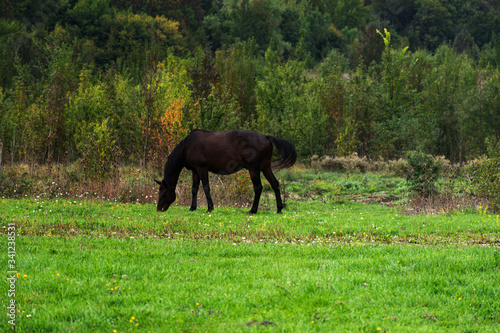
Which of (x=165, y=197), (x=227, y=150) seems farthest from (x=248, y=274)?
(x=165, y=197)

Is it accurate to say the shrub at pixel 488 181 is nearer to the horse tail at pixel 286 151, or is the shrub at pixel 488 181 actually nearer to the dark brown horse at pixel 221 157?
the horse tail at pixel 286 151

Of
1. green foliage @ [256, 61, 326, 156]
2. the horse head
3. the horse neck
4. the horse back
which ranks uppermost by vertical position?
green foliage @ [256, 61, 326, 156]

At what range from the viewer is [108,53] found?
56.7m

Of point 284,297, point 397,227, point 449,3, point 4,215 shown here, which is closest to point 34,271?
point 284,297

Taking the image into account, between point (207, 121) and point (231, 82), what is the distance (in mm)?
20363

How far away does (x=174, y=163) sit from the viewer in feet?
45.6

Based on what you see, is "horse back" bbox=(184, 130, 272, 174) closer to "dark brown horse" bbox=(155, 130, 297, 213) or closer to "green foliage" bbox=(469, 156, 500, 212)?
"dark brown horse" bbox=(155, 130, 297, 213)

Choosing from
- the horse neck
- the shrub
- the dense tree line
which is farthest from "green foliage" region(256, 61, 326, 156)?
the horse neck

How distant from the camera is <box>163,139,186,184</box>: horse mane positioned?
45.3 ft

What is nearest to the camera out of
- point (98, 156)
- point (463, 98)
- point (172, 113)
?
point (98, 156)

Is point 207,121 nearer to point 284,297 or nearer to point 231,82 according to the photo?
point 284,297

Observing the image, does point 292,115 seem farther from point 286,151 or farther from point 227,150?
point 227,150

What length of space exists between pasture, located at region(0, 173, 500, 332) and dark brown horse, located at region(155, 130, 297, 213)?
5.61 ft

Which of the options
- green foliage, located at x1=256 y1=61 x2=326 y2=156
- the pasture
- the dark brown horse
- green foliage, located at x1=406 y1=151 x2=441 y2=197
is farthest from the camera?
green foliage, located at x1=256 y1=61 x2=326 y2=156
